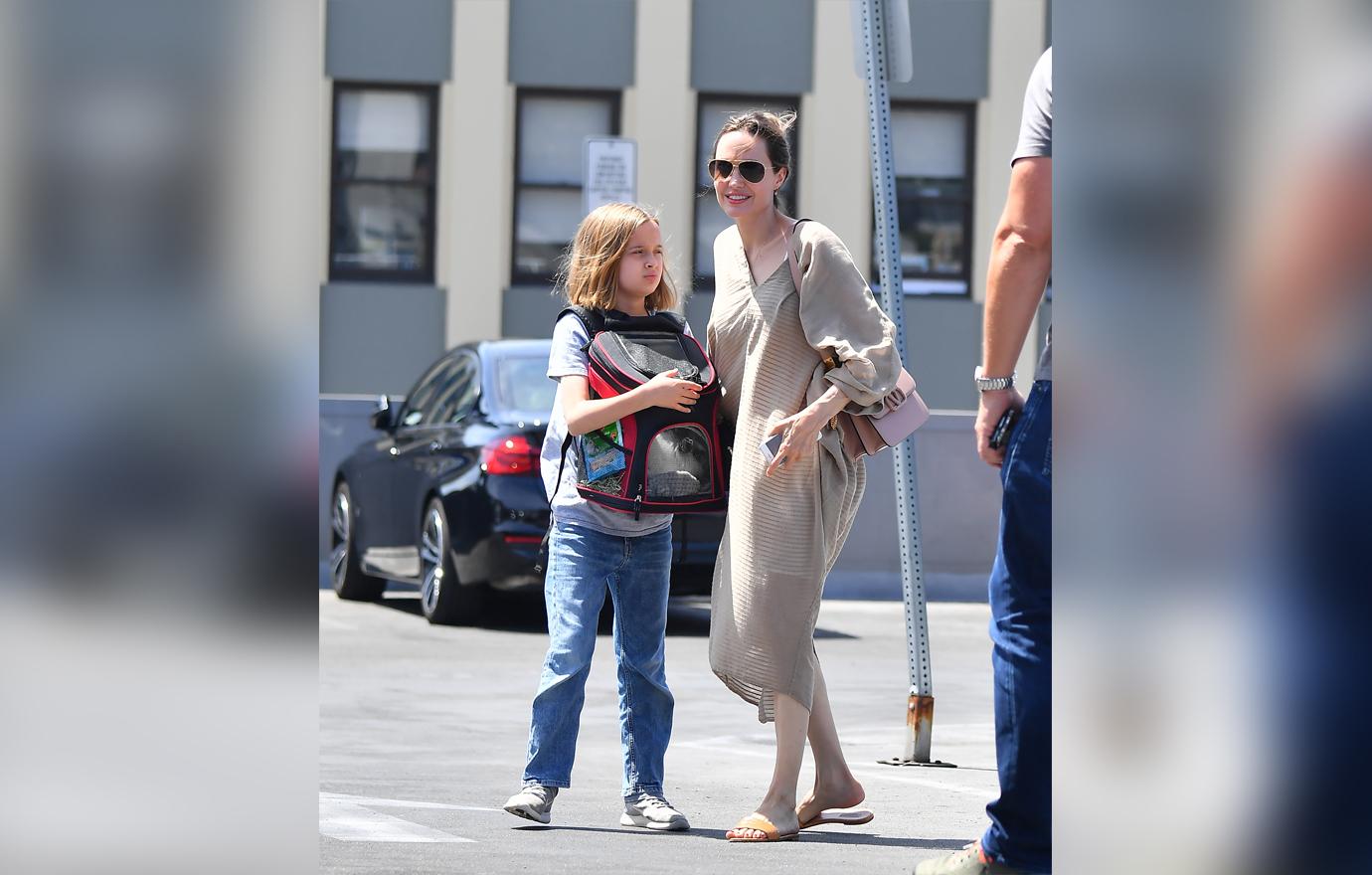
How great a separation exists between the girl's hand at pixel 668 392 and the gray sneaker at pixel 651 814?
1.13 m

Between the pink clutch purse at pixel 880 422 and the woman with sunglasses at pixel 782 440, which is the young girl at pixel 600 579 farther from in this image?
the pink clutch purse at pixel 880 422

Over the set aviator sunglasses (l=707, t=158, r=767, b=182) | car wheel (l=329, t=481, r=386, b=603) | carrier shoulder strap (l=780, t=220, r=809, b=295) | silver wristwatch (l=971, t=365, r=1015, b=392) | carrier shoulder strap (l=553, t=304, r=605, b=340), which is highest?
aviator sunglasses (l=707, t=158, r=767, b=182)

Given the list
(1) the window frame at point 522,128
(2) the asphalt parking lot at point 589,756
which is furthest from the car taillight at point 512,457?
(1) the window frame at point 522,128

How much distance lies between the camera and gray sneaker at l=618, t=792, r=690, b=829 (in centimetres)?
596

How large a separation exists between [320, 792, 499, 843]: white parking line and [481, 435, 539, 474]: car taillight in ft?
17.3

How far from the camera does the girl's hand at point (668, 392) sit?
578 cm

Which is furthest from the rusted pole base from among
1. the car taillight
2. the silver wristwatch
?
the car taillight

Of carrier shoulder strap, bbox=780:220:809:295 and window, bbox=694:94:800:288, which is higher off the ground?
window, bbox=694:94:800:288

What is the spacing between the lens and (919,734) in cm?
770

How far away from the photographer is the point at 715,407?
596 centimetres

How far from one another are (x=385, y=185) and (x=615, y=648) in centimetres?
1468

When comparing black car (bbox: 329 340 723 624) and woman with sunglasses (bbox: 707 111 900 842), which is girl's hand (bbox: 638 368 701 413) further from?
black car (bbox: 329 340 723 624)
